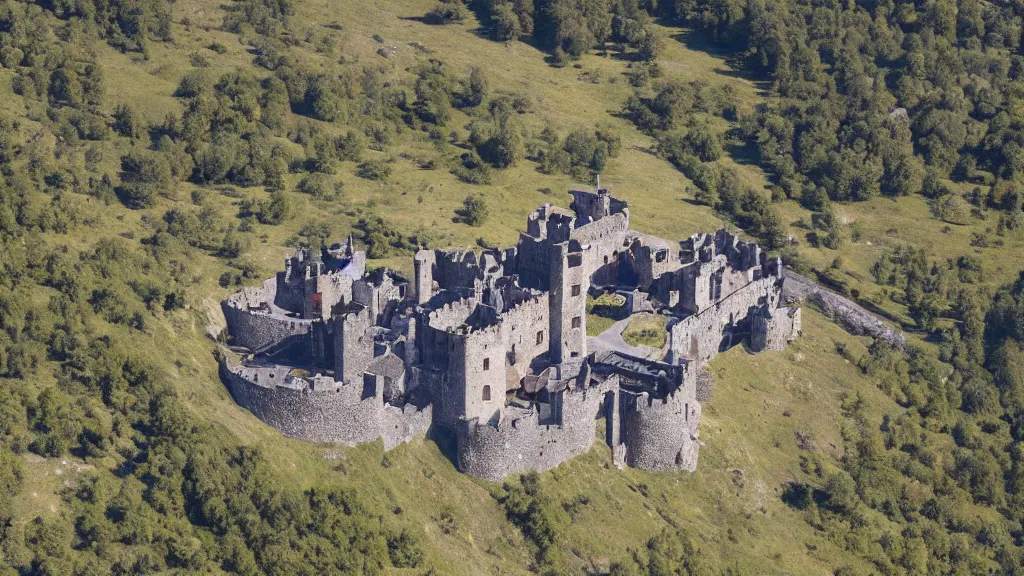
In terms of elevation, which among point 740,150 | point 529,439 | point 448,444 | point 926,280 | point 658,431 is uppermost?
point 529,439

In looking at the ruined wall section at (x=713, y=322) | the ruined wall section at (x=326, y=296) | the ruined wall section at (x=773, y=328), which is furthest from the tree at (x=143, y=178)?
the ruined wall section at (x=773, y=328)

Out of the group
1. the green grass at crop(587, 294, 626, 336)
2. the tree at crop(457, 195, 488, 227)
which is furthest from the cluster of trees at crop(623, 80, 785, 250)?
the green grass at crop(587, 294, 626, 336)

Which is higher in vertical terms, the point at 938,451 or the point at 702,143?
the point at 702,143

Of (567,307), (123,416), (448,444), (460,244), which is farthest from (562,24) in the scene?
(123,416)

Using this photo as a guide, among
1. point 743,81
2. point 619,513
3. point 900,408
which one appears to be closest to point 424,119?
point 743,81

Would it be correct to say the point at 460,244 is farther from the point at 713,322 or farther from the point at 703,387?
the point at 703,387

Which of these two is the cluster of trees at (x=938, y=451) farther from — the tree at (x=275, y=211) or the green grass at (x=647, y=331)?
the tree at (x=275, y=211)

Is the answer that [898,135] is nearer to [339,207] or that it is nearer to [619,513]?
[339,207]
